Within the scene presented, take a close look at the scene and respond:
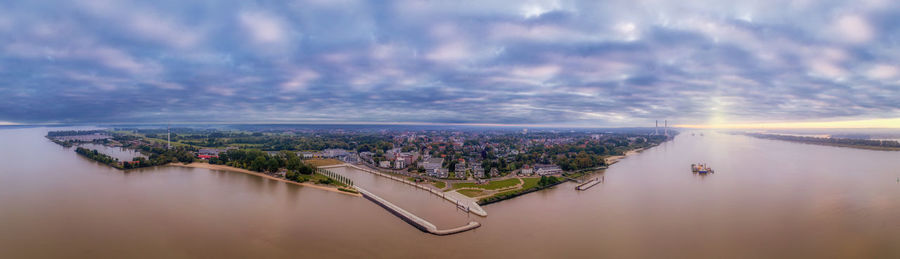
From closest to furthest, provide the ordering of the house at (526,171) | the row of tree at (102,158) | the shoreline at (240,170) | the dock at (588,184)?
the shoreline at (240,170) → the dock at (588,184) → the house at (526,171) → the row of tree at (102,158)

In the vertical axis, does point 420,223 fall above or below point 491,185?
below

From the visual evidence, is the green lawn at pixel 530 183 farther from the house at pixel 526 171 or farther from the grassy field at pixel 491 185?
the house at pixel 526 171

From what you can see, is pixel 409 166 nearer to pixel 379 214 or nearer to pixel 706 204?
pixel 379 214

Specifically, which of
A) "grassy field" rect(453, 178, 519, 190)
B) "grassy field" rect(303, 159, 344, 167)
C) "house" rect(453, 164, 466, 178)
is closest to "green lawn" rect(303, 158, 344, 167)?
"grassy field" rect(303, 159, 344, 167)

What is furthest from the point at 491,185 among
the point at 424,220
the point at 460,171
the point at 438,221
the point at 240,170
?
the point at 240,170

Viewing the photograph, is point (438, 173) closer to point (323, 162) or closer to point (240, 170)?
point (323, 162)

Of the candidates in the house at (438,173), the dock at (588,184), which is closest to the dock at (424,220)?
the house at (438,173)

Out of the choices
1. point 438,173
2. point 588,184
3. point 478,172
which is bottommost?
point 588,184

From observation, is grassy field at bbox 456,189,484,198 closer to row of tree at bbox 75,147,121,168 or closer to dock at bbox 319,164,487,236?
dock at bbox 319,164,487,236

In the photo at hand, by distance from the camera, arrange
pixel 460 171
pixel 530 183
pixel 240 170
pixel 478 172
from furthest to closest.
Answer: pixel 240 170 → pixel 460 171 → pixel 478 172 → pixel 530 183
